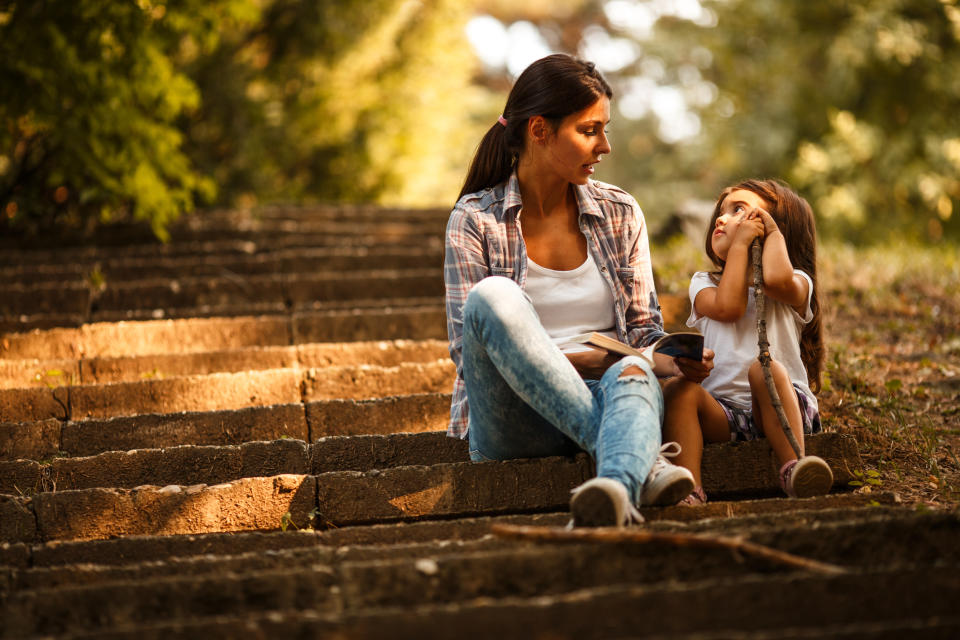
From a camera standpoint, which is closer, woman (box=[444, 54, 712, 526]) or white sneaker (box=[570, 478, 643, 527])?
white sneaker (box=[570, 478, 643, 527])

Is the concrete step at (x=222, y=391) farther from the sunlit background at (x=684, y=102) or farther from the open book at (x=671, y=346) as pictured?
the sunlit background at (x=684, y=102)

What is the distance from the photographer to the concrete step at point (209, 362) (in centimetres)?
391

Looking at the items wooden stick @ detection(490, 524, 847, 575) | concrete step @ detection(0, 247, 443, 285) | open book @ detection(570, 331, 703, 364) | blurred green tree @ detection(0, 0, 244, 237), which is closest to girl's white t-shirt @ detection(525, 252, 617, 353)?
open book @ detection(570, 331, 703, 364)

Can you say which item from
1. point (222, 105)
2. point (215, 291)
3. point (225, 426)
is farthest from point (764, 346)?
point (222, 105)

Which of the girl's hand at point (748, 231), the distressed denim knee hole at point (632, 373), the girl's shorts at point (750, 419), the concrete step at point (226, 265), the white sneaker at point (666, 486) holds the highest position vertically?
the concrete step at point (226, 265)

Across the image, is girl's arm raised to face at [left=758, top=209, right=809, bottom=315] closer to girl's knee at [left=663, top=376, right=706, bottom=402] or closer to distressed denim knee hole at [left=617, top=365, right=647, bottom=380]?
girl's knee at [left=663, top=376, right=706, bottom=402]

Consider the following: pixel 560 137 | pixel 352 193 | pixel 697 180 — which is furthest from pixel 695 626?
pixel 697 180

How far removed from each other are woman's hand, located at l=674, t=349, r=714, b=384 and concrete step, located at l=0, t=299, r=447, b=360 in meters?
2.22

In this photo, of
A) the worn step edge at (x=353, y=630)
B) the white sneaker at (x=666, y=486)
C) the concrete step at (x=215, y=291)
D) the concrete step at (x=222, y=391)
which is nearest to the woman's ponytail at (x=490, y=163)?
the concrete step at (x=222, y=391)

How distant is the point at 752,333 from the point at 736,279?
19 centimetres

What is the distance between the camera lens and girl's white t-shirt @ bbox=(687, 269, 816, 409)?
2889mm

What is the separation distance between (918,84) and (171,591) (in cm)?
1133

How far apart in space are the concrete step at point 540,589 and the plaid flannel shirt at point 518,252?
0.98m

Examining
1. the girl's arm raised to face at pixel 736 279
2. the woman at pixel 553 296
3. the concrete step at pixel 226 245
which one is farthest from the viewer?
the concrete step at pixel 226 245
